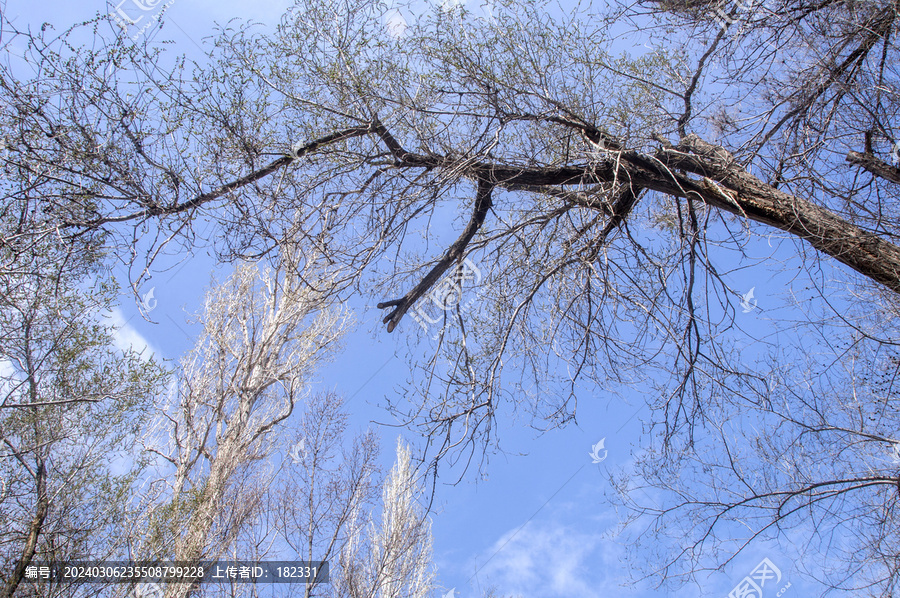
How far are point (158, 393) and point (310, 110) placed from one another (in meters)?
4.83

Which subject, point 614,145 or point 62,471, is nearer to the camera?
point 614,145

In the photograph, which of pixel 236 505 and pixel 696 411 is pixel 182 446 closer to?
pixel 236 505

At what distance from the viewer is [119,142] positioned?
9.09 feet

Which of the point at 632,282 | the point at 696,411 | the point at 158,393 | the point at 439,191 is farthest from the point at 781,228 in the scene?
the point at 158,393

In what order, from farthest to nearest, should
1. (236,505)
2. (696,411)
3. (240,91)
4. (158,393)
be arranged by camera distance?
(236,505) → (158,393) → (696,411) → (240,91)

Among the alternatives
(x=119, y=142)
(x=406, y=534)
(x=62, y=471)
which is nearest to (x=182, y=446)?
(x=62, y=471)

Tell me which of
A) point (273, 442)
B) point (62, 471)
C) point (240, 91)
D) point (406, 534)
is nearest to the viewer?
point (240, 91)

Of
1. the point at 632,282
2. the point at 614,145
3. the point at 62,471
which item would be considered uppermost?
the point at 62,471

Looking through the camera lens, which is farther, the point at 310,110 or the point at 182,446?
the point at 182,446

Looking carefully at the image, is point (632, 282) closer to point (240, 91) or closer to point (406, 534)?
point (240, 91)

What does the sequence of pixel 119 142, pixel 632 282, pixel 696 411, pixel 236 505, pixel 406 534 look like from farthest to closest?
1. pixel 406 534
2. pixel 236 505
3. pixel 696 411
4. pixel 632 282
5. pixel 119 142

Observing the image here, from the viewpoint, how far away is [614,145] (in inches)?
127

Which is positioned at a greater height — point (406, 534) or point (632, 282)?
point (406, 534)

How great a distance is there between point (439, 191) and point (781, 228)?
216cm
